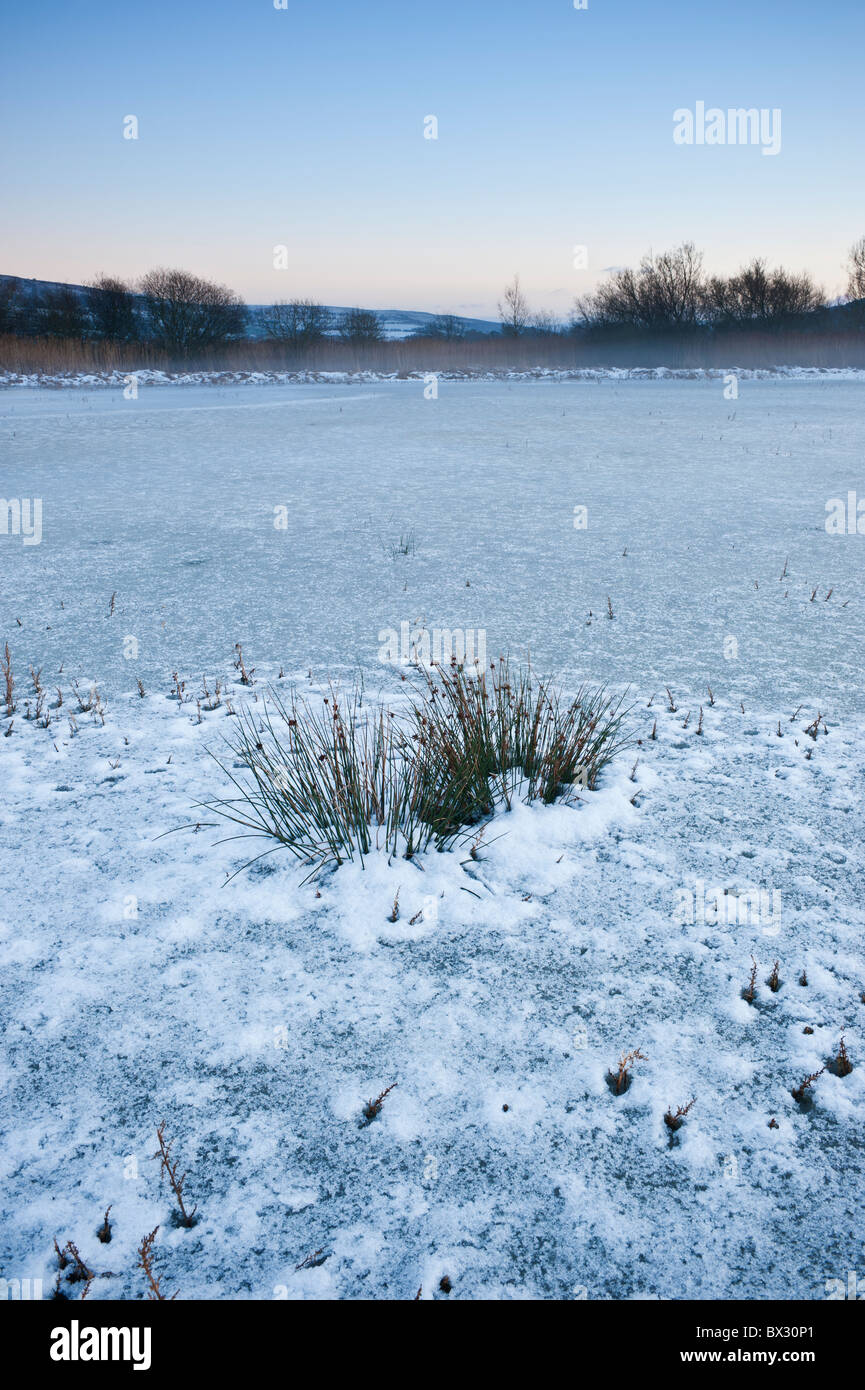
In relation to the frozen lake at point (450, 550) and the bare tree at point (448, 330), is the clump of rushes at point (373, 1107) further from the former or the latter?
the bare tree at point (448, 330)

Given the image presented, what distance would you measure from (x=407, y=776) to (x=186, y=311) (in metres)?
55.6

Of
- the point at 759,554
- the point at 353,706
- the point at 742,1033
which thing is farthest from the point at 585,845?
the point at 759,554

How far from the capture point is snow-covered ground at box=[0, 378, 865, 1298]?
1944 millimetres

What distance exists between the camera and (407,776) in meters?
3.57

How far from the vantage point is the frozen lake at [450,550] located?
5.73 m

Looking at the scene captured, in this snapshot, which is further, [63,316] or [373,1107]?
[63,316]

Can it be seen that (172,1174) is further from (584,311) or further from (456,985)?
(584,311)

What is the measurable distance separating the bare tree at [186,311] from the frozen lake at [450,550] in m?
38.4

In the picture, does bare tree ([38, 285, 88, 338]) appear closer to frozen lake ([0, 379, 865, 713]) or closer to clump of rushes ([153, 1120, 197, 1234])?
frozen lake ([0, 379, 865, 713])

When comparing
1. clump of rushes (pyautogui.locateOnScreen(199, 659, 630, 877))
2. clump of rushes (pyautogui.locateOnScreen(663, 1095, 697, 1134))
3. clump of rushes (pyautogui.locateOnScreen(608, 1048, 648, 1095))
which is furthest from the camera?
clump of rushes (pyautogui.locateOnScreen(199, 659, 630, 877))

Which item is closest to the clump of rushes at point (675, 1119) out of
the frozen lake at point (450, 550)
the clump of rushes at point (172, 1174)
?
the clump of rushes at point (172, 1174)

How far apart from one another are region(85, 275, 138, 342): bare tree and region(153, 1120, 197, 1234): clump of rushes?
58.3 m

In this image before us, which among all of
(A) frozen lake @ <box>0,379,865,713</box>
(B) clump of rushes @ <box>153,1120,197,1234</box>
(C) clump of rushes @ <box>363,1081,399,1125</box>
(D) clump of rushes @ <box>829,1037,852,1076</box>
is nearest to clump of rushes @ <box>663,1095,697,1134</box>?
(D) clump of rushes @ <box>829,1037,852,1076</box>

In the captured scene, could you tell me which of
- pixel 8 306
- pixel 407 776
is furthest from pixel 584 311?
pixel 407 776
